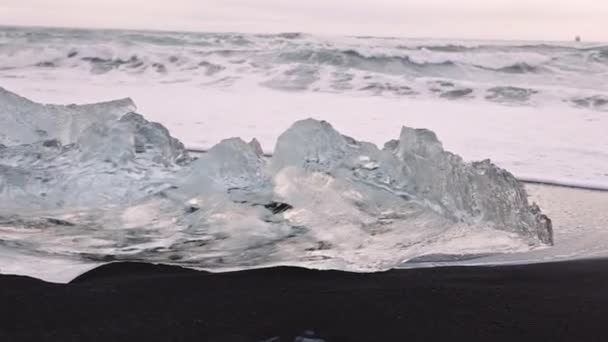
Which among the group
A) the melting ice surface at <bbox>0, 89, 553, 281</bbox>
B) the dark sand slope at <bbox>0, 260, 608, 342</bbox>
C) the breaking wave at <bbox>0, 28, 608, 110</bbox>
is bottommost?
the dark sand slope at <bbox>0, 260, 608, 342</bbox>

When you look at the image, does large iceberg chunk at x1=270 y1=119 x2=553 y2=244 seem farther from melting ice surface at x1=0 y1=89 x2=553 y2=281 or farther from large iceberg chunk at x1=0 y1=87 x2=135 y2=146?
large iceberg chunk at x1=0 y1=87 x2=135 y2=146

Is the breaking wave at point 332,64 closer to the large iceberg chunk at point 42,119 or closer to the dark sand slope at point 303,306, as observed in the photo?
the large iceberg chunk at point 42,119

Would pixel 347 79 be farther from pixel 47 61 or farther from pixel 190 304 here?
pixel 190 304

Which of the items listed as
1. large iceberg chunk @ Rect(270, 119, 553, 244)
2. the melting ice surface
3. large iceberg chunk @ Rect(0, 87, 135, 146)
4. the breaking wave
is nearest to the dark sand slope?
the melting ice surface

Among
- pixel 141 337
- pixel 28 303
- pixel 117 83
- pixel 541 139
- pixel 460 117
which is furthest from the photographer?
pixel 117 83

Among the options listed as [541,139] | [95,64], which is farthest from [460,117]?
[95,64]

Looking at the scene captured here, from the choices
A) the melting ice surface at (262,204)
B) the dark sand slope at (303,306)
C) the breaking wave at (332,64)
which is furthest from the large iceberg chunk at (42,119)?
the breaking wave at (332,64)

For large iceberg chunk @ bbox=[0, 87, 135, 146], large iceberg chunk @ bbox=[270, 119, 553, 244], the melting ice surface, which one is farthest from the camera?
large iceberg chunk @ bbox=[0, 87, 135, 146]
